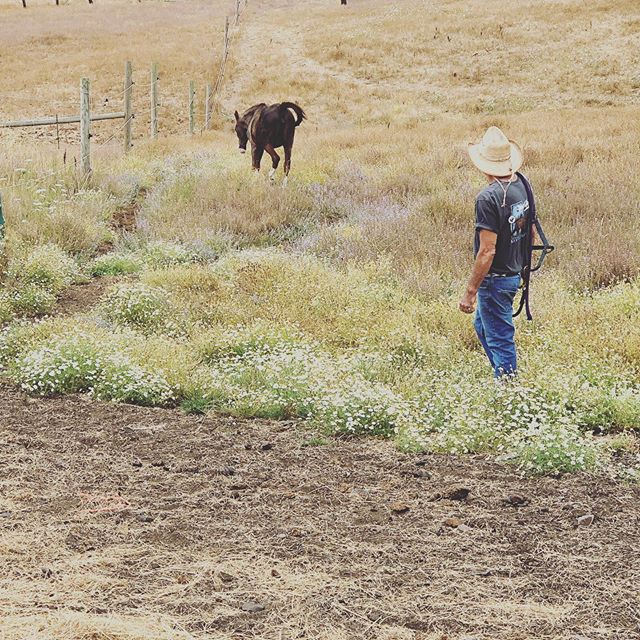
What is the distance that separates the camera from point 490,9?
49.7 m

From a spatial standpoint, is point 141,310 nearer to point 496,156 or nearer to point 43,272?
point 43,272

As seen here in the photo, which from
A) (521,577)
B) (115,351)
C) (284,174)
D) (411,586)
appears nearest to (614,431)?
(521,577)

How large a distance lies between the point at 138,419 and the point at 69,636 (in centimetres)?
305

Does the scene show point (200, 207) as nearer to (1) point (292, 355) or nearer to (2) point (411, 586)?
(1) point (292, 355)

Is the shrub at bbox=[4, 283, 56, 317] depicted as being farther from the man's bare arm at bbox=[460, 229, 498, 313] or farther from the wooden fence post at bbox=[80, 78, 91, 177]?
the wooden fence post at bbox=[80, 78, 91, 177]

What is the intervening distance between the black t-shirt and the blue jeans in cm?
10

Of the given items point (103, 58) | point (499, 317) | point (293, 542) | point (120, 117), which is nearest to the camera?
point (293, 542)

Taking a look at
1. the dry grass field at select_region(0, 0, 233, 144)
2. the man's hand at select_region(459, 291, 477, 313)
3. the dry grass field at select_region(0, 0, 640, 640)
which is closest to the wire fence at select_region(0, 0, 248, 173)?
the dry grass field at select_region(0, 0, 233, 144)

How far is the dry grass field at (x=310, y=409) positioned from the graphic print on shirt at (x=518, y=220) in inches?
41.5

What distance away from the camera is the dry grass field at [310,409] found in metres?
3.64

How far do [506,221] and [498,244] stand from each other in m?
0.18

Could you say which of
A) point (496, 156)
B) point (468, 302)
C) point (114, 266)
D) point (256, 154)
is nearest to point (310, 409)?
point (468, 302)

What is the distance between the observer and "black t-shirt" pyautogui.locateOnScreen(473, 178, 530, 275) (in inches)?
232

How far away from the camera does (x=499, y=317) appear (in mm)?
6152
